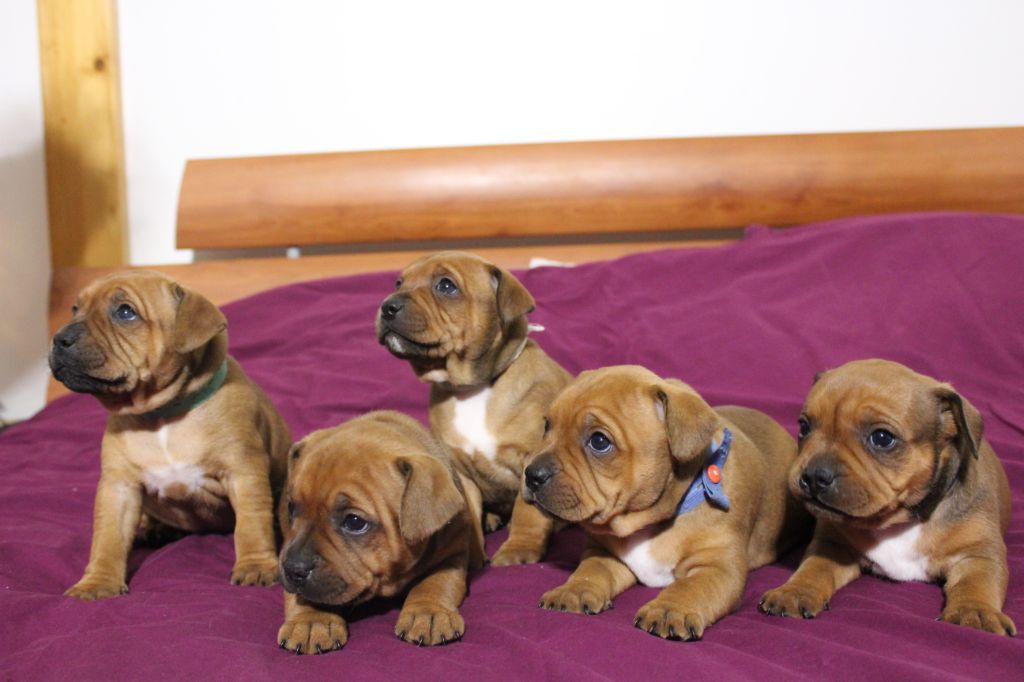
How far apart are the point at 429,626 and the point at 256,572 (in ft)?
2.88

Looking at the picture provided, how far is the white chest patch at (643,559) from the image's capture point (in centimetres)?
351

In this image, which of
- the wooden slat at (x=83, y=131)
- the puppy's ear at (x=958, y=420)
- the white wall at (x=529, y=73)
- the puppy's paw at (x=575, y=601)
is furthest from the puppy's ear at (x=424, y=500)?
the wooden slat at (x=83, y=131)

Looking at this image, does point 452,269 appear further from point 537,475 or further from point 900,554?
point 900,554

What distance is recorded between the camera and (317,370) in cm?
565

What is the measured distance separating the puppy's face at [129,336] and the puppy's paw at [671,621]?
1.76m

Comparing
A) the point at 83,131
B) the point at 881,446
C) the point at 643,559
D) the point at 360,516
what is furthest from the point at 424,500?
the point at 83,131

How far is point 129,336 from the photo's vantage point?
3748 mm

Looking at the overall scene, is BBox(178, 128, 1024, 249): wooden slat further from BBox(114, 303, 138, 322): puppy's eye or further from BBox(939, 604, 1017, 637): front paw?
BBox(939, 604, 1017, 637): front paw

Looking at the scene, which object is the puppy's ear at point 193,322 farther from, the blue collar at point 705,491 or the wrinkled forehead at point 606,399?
the blue collar at point 705,491

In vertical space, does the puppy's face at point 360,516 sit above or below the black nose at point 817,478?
below

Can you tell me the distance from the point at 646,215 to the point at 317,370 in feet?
6.91

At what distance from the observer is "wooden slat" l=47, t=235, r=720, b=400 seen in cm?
652

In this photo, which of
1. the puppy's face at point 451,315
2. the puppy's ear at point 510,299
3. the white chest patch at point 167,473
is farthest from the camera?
the puppy's ear at point 510,299

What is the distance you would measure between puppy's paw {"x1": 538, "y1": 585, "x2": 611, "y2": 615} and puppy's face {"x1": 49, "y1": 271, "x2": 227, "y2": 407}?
1.47 m
